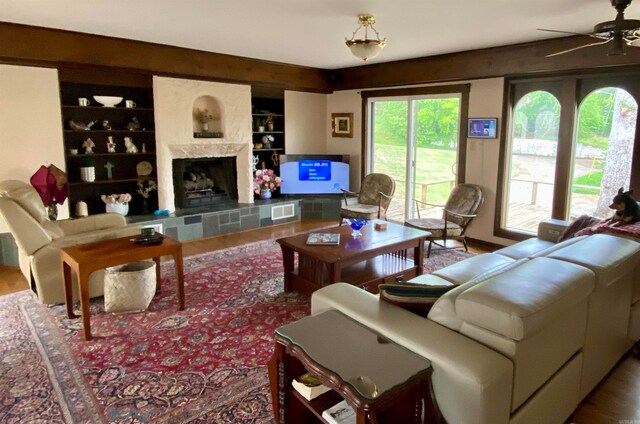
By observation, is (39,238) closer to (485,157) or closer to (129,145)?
(129,145)

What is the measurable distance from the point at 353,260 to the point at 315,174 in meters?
3.68

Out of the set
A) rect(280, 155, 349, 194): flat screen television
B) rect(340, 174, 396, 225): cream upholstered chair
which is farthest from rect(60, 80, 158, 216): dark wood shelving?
rect(340, 174, 396, 225): cream upholstered chair

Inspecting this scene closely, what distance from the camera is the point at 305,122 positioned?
745 cm

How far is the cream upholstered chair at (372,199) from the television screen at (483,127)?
4.24 feet

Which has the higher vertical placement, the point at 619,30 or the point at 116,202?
the point at 619,30

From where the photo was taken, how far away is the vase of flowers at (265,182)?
695 centimetres

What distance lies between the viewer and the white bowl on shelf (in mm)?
5270

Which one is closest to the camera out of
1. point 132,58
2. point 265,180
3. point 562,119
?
point 562,119

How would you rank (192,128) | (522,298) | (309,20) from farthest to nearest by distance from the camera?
(192,128) → (309,20) → (522,298)

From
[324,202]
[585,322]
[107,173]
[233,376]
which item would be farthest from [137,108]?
[585,322]

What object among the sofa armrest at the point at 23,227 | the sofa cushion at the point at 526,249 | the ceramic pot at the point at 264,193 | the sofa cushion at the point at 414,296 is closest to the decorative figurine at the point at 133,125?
the ceramic pot at the point at 264,193

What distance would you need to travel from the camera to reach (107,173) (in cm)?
563

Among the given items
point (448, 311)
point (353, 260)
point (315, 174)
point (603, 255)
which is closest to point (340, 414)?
point (448, 311)

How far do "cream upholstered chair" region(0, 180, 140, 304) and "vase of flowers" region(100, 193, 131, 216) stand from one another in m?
1.61
